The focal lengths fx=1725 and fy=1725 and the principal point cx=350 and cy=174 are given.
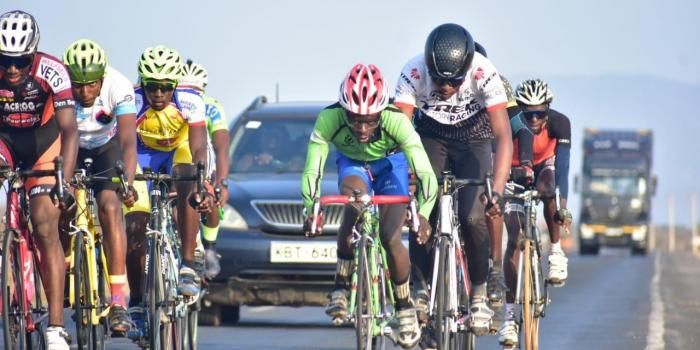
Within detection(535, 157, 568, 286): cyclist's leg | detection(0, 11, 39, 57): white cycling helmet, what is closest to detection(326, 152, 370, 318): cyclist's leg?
A: detection(0, 11, 39, 57): white cycling helmet

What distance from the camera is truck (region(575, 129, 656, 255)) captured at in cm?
6769

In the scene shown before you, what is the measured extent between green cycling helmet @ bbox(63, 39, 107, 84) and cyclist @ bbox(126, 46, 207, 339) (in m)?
0.51

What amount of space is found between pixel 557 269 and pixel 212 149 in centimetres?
289

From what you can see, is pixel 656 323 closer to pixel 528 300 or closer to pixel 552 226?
pixel 552 226

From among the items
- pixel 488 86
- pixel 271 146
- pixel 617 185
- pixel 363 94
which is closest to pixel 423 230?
pixel 363 94

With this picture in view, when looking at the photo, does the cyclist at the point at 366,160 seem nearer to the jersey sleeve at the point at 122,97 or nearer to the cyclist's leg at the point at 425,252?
the cyclist's leg at the point at 425,252

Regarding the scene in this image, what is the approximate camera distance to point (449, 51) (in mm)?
10875

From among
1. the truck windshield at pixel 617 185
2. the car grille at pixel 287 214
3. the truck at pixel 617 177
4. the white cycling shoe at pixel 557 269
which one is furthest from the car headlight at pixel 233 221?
the truck windshield at pixel 617 185

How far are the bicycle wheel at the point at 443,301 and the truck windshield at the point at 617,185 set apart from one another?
190 feet

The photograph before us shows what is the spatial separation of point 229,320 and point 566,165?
4.71 m

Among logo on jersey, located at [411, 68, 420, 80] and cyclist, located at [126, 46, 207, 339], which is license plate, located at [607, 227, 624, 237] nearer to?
cyclist, located at [126, 46, 207, 339]

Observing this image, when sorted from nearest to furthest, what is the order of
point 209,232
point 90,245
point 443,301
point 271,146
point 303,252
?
point 443,301 < point 90,245 < point 209,232 < point 303,252 < point 271,146

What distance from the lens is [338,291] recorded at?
10234 millimetres

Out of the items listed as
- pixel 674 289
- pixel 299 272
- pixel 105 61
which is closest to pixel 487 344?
pixel 299 272
